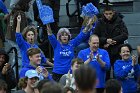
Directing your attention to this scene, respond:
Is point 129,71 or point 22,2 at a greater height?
point 22,2

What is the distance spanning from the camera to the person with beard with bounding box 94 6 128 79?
34.3 ft

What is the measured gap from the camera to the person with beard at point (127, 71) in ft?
31.0

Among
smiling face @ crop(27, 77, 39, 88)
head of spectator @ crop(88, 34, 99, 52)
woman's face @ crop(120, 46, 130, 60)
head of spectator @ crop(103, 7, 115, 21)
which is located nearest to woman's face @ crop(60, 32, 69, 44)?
head of spectator @ crop(88, 34, 99, 52)

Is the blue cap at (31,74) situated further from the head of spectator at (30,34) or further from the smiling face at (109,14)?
the smiling face at (109,14)

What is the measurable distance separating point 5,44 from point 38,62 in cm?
482

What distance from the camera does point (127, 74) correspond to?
373 inches

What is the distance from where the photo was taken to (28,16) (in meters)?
12.2

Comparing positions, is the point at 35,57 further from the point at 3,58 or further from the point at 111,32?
the point at 111,32

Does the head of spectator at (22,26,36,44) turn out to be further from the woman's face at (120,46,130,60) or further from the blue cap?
the blue cap

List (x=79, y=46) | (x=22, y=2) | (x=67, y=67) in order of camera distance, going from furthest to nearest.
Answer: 1. (x=22, y=2)
2. (x=79, y=46)
3. (x=67, y=67)

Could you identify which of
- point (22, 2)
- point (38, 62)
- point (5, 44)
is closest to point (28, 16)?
point (22, 2)

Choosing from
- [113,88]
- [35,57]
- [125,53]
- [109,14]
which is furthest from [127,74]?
[113,88]

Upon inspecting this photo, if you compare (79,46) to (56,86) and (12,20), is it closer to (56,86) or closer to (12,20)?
(12,20)

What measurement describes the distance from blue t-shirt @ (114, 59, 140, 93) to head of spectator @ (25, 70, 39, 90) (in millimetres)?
2068
